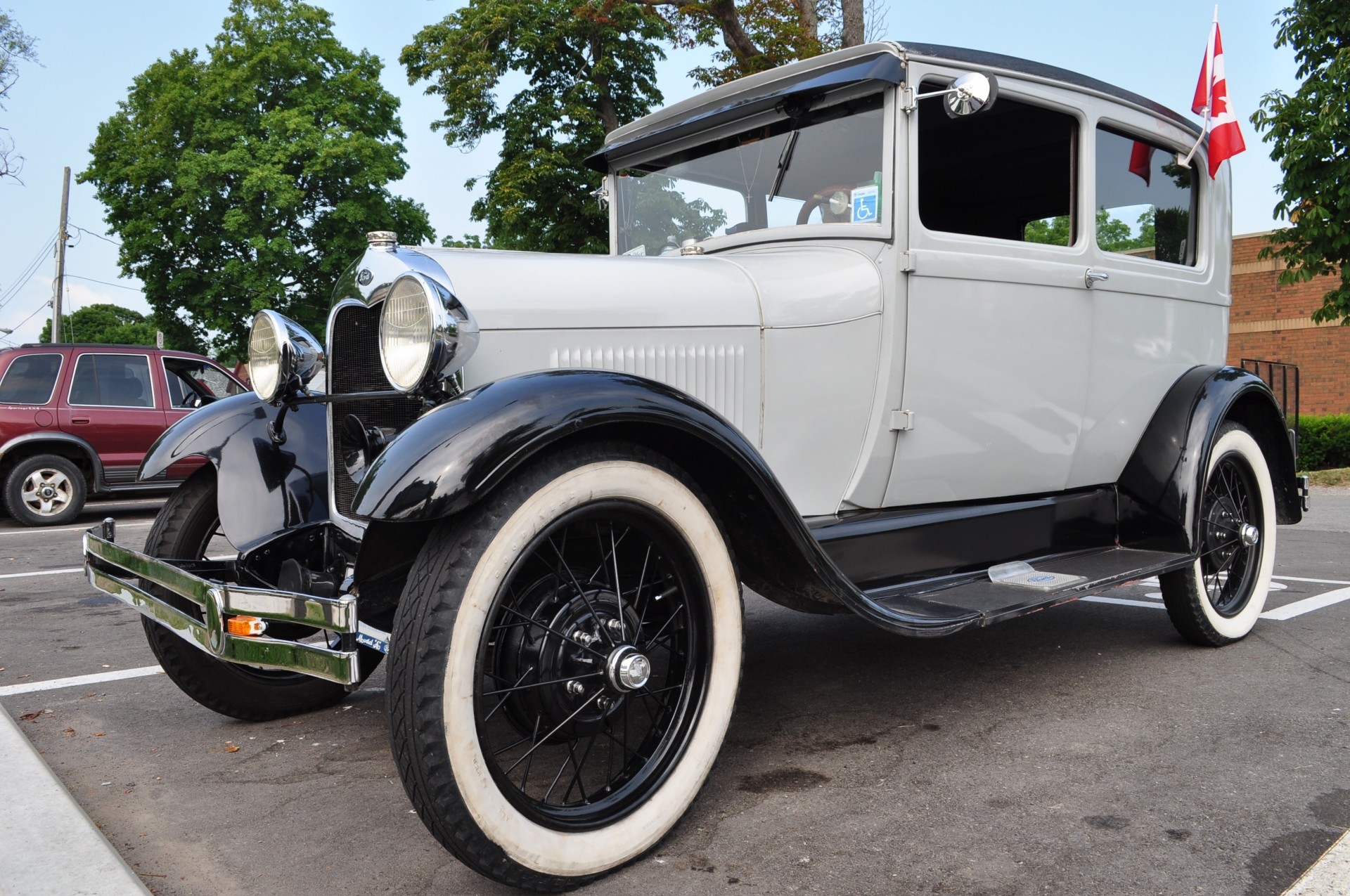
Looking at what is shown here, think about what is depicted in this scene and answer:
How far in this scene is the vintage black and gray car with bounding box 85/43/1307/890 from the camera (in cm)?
202

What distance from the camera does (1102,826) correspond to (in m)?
2.35

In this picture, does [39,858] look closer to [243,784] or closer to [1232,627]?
[243,784]

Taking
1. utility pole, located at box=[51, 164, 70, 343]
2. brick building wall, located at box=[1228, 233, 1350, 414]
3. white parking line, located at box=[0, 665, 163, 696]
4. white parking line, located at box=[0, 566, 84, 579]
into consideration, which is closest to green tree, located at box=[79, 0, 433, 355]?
utility pole, located at box=[51, 164, 70, 343]

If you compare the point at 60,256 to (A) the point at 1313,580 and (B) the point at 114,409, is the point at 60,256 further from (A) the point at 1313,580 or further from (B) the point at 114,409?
(A) the point at 1313,580

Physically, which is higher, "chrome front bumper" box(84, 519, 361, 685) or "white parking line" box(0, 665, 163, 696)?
"chrome front bumper" box(84, 519, 361, 685)

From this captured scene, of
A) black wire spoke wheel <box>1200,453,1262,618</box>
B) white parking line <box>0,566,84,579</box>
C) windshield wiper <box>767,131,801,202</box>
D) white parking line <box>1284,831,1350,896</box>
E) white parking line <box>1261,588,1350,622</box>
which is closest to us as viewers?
white parking line <box>1284,831,1350,896</box>

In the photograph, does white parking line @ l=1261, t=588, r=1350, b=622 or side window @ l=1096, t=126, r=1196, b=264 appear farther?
white parking line @ l=1261, t=588, r=1350, b=622

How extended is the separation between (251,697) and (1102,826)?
8.31 ft

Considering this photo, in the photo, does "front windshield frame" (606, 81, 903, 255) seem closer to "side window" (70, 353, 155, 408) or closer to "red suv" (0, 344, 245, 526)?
"red suv" (0, 344, 245, 526)

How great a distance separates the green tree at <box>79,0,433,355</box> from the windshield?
21.8 metres

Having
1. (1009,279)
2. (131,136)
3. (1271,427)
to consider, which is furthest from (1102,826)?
(131,136)

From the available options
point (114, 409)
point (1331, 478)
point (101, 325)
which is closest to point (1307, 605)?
point (1331, 478)

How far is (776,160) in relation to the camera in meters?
3.35

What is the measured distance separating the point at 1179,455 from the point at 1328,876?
2008 mm
